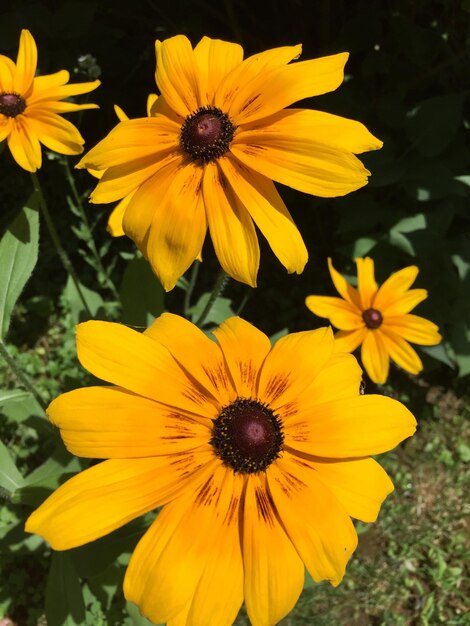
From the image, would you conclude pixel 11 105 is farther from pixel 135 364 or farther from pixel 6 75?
pixel 135 364

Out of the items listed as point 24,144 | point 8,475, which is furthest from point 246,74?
point 8,475

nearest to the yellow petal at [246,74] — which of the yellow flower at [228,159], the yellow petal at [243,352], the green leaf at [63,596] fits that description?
the yellow flower at [228,159]

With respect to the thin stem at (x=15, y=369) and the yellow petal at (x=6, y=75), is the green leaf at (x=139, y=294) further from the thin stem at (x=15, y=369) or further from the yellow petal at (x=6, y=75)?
the yellow petal at (x=6, y=75)

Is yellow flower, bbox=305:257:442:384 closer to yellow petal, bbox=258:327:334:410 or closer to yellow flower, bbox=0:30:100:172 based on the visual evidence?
yellow petal, bbox=258:327:334:410

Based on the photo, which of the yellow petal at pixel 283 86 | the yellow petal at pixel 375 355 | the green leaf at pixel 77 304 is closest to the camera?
the yellow petal at pixel 283 86

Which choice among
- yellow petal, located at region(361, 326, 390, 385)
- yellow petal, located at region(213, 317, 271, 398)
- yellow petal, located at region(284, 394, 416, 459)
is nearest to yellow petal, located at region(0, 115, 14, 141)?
yellow petal, located at region(213, 317, 271, 398)

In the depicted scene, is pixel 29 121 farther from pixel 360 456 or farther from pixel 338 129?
pixel 360 456

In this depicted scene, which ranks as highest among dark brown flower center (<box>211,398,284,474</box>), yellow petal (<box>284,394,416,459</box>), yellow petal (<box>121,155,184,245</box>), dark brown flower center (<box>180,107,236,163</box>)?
dark brown flower center (<box>180,107,236,163</box>)
